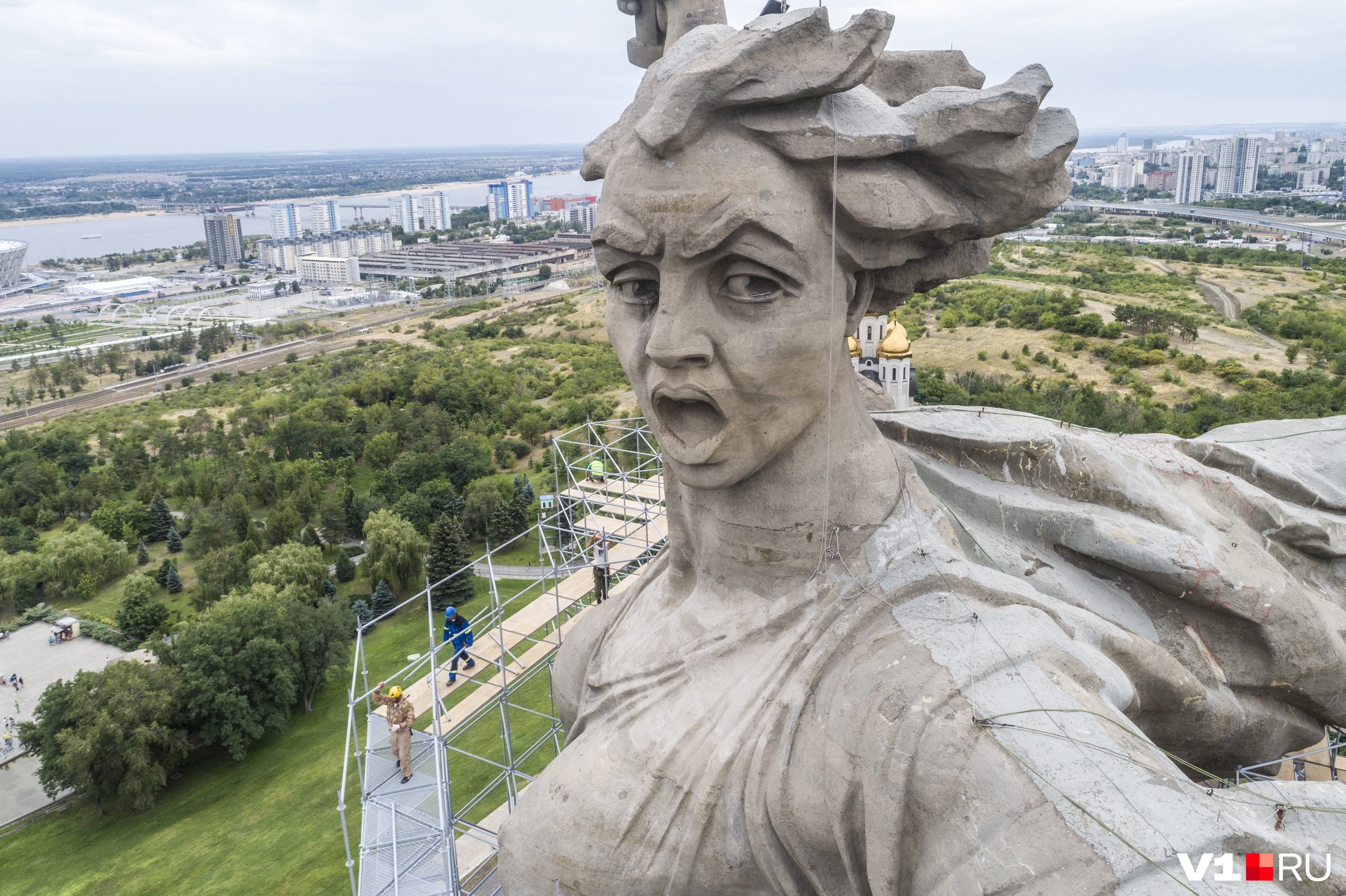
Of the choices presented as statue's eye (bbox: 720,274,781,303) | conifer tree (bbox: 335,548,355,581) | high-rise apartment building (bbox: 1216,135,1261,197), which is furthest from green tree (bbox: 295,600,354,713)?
high-rise apartment building (bbox: 1216,135,1261,197)

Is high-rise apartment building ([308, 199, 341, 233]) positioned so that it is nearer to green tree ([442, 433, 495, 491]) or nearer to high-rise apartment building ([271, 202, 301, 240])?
high-rise apartment building ([271, 202, 301, 240])

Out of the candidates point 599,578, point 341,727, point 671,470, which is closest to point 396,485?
point 341,727

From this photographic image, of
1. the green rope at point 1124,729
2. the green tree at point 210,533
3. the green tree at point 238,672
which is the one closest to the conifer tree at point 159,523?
the green tree at point 210,533

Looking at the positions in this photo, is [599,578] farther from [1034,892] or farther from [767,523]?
[1034,892]

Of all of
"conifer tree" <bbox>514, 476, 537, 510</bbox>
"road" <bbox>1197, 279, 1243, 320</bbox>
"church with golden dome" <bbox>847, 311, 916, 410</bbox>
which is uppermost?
"church with golden dome" <bbox>847, 311, 916, 410</bbox>

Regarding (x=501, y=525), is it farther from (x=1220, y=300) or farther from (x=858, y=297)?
(x=1220, y=300)

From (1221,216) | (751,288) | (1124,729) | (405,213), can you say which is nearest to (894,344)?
(751,288)
